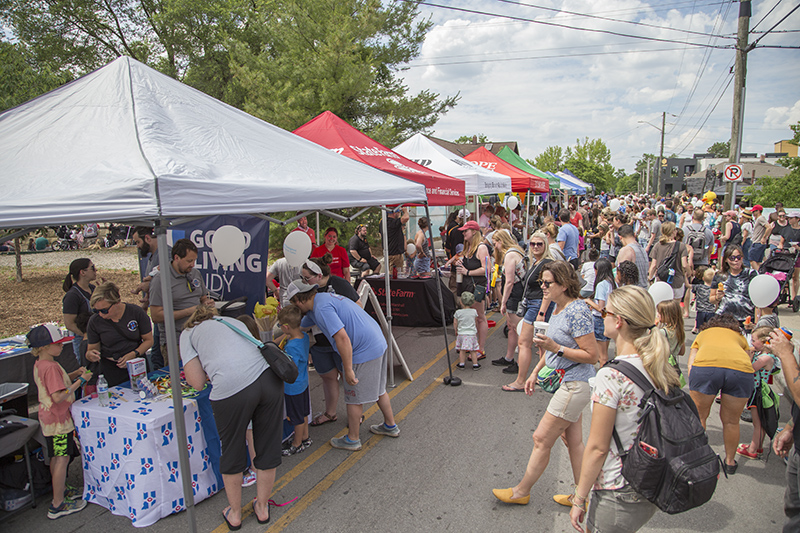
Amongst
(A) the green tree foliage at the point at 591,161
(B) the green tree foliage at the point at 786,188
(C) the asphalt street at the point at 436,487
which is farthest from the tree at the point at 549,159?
(C) the asphalt street at the point at 436,487

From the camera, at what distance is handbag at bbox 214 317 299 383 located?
10.6ft

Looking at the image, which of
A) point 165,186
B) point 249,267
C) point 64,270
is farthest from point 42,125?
point 64,270

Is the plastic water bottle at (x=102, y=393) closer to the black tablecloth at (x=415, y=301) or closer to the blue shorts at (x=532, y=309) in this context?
the blue shorts at (x=532, y=309)

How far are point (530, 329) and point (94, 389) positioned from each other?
4437 millimetres

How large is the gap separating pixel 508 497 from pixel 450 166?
25.5ft

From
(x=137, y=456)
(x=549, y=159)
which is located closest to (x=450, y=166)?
(x=137, y=456)

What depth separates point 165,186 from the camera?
2.86 m

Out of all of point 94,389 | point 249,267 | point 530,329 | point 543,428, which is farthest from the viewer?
point 249,267

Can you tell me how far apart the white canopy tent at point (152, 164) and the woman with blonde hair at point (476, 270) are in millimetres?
2045

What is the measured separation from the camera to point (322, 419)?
16.2 feet

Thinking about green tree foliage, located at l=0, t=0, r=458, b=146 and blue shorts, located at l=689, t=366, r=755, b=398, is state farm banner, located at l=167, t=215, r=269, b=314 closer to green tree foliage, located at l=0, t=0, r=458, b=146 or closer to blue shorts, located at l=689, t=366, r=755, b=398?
blue shorts, located at l=689, t=366, r=755, b=398

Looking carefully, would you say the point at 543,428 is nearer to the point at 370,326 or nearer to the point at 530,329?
the point at 370,326

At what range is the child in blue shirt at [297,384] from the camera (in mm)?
4090

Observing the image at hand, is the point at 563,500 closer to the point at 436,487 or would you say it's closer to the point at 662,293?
the point at 436,487
